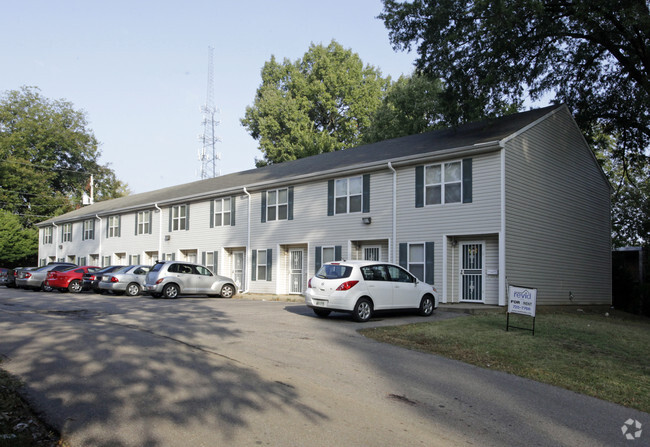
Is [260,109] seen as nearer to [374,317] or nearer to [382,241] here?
[382,241]

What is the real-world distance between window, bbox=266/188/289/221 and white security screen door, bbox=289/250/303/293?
180 cm

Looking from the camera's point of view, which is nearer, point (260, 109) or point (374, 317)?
point (374, 317)

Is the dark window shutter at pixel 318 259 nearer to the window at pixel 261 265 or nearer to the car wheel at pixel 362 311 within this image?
the window at pixel 261 265

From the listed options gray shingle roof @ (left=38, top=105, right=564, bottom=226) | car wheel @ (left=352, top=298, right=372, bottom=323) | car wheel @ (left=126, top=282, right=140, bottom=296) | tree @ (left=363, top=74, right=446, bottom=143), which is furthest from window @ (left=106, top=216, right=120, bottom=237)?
car wheel @ (left=352, top=298, right=372, bottom=323)

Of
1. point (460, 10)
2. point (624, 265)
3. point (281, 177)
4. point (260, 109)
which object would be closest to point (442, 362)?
point (460, 10)

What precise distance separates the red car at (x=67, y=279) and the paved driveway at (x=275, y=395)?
50.9 ft

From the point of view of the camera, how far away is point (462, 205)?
17672mm

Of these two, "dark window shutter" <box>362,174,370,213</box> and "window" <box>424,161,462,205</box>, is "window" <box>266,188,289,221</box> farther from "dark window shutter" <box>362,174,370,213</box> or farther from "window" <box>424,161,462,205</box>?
"window" <box>424,161,462,205</box>

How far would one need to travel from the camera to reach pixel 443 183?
1839cm

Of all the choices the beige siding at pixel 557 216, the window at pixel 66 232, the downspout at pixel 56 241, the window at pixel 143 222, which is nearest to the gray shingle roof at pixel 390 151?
the beige siding at pixel 557 216

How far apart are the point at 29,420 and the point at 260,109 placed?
1788 inches

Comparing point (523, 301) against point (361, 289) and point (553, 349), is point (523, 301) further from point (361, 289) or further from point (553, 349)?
point (361, 289)

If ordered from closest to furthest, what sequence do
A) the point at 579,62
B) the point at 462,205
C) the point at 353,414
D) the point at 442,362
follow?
the point at 353,414, the point at 442,362, the point at 462,205, the point at 579,62

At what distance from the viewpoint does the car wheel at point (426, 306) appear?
1470 cm
